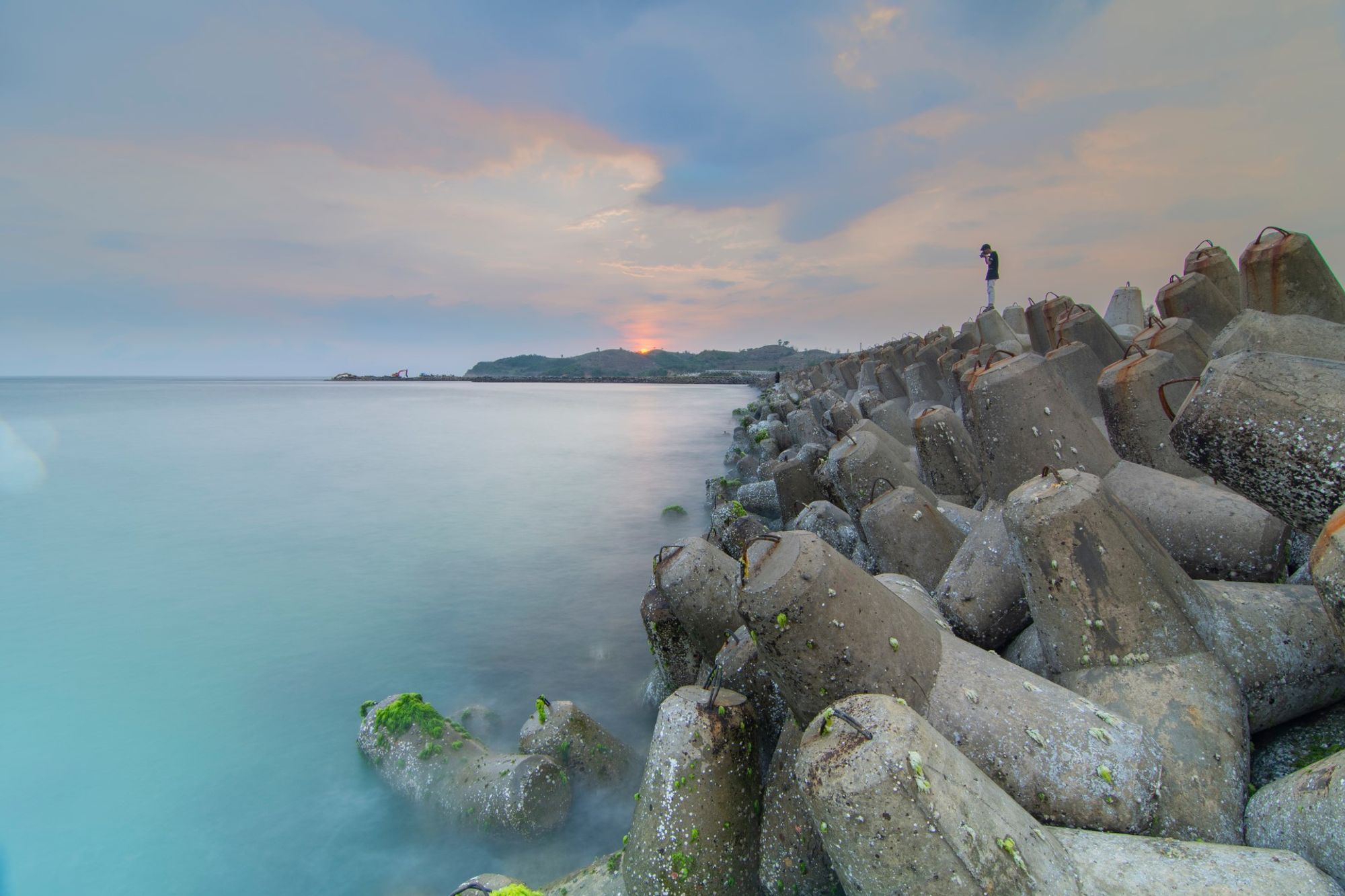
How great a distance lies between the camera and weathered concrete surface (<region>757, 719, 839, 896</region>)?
227cm

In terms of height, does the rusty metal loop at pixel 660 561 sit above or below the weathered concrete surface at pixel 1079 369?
below

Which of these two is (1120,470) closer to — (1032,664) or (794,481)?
(1032,664)

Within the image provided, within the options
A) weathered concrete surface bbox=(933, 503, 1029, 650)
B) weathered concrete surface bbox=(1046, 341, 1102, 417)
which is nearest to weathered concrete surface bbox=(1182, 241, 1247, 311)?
weathered concrete surface bbox=(1046, 341, 1102, 417)

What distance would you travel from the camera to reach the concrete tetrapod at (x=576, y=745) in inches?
154

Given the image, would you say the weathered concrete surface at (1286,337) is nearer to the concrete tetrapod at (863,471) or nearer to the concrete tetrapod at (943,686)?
the concrete tetrapod at (863,471)

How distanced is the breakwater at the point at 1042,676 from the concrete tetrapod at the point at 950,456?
4.52ft

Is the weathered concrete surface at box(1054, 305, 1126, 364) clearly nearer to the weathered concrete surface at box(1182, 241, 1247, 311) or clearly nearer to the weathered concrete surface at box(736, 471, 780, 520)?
the weathered concrete surface at box(1182, 241, 1247, 311)

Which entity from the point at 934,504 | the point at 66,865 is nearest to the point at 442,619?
the point at 66,865

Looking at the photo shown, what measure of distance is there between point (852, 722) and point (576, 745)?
2.64m

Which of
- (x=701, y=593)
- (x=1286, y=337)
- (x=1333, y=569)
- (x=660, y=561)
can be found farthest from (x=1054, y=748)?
(x=1286, y=337)

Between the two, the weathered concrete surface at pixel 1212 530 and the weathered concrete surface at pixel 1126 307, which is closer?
the weathered concrete surface at pixel 1212 530

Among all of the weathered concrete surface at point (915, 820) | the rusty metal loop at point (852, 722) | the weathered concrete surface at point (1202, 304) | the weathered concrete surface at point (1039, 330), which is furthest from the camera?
the weathered concrete surface at point (1039, 330)

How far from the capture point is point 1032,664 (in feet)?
9.51

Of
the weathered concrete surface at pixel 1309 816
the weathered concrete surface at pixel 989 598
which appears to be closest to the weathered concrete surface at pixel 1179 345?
the weathered concrete surface at pixel 989 598
